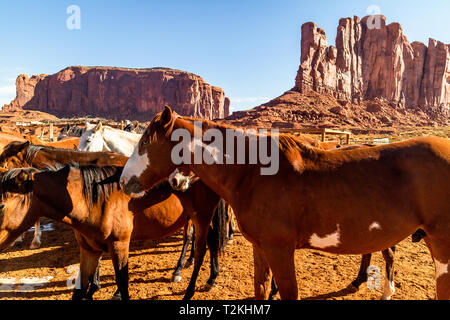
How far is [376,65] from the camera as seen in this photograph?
273ft

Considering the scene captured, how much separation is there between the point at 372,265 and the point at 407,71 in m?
108

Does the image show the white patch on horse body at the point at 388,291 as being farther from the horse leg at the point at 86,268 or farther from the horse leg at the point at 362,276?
the horse leg at the point at 86,268

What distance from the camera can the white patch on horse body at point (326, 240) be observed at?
1.88 meters

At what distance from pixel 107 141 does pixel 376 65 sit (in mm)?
99921

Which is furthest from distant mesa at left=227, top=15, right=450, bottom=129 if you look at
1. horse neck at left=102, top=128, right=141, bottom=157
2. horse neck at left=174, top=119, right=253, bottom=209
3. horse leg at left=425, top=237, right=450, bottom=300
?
horse leg at left=425, top=237, right=450, bottom=300

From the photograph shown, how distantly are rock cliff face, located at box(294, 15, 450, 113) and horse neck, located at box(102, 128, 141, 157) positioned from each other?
73.6m

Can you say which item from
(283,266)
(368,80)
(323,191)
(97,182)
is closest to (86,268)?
(97,182)

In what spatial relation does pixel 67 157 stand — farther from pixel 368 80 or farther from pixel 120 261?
pixel 368 80

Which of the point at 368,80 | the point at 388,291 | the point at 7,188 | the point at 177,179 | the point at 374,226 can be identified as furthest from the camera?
the point at 368,80

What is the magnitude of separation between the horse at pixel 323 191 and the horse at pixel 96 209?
848 mm

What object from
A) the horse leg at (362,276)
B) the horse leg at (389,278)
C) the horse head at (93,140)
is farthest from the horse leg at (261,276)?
the horse head at (93,140)

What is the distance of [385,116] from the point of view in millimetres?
68312

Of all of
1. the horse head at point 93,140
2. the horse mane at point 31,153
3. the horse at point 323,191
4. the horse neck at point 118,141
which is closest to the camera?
the horse at point 323,191
